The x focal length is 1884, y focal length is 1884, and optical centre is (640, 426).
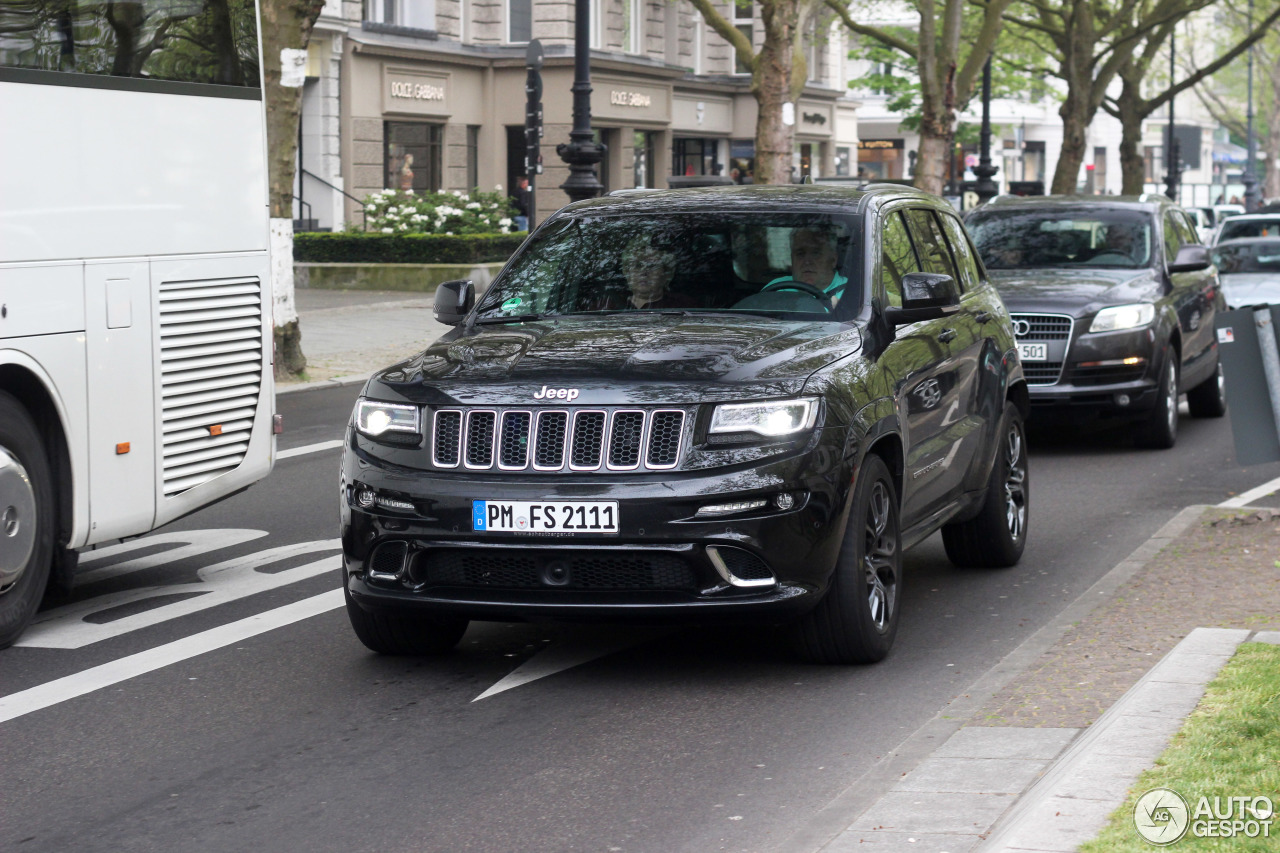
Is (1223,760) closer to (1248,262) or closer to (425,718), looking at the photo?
(425,718)

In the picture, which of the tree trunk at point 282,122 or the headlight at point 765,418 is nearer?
the headlight at point 765,418

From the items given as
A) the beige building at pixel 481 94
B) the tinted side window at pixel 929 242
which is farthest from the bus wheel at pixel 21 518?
the beige building at pixel 481 94

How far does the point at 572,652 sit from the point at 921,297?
6.22ft

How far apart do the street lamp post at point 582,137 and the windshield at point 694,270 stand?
51.3 feet

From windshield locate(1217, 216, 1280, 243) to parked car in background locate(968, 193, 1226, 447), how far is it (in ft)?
37.3

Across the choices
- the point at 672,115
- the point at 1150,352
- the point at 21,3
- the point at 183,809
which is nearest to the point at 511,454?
the point at 183,809

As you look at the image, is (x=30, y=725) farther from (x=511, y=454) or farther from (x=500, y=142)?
(x=500, y=142)

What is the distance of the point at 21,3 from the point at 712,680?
3.60m

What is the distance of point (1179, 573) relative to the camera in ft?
28.0

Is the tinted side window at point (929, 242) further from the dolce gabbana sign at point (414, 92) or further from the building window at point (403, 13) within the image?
the building window at point (403, 13)

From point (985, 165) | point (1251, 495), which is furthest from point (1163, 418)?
point (985, 165)

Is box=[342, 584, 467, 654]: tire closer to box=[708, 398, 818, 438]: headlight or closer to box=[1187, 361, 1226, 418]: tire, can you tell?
box=[708, 398, 818, 438]: headlight

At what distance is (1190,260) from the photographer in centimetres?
1369

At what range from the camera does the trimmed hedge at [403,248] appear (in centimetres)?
3048
